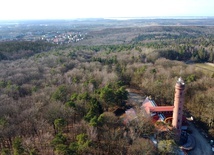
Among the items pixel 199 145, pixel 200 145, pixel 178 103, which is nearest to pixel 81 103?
pixel 178 103

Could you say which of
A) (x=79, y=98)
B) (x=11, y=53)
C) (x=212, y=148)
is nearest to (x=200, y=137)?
(x=212, y=148)

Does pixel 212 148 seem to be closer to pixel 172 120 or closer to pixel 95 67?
pixel 172 120

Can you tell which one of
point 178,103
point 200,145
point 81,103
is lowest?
point 200,145

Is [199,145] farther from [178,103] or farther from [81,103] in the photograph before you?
[81,103]

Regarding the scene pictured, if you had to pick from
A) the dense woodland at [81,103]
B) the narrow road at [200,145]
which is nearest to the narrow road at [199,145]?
the narrow road at [200,145]

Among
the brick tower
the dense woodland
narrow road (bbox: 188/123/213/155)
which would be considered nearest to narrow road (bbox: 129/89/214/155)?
narrow road (bbox: 188/123/213/155)

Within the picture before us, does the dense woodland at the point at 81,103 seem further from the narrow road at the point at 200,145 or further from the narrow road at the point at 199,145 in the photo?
the narrow road at the point at 200,145
